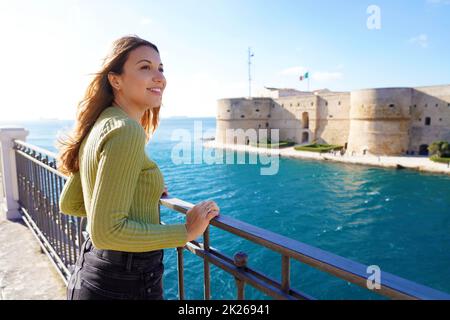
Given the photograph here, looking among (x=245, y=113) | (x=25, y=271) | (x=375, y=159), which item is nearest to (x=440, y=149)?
(x=375, y=159)

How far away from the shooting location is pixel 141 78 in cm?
132

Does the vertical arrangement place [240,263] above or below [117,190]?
below

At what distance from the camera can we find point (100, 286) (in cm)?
127

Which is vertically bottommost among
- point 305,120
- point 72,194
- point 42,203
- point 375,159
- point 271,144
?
point 375,159

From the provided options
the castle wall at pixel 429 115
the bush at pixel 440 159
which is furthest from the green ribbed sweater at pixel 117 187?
the castle wall at pixel 429 115

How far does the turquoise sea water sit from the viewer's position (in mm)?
9797

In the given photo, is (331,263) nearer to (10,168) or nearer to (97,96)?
(97,96)

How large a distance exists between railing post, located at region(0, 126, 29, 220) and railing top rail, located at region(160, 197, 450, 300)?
3.68 metres

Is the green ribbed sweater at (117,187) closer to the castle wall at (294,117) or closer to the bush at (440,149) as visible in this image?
the bush at (440,149)

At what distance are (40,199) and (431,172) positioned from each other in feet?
84.9

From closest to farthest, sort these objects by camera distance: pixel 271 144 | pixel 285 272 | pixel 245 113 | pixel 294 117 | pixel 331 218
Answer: pixel 285 272 → pixel 331 218 → pixel 271 144 → pixel 294 117 → pixel 245 113

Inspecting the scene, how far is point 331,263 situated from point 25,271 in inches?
125

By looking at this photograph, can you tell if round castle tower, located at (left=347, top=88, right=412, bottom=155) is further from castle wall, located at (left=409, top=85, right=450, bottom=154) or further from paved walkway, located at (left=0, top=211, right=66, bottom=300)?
paved walkway, located at (left=0, top=211, right=66, bottom=300)

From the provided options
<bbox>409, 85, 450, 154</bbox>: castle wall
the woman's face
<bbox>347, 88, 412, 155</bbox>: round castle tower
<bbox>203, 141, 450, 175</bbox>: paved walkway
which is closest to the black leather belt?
the woman's face
